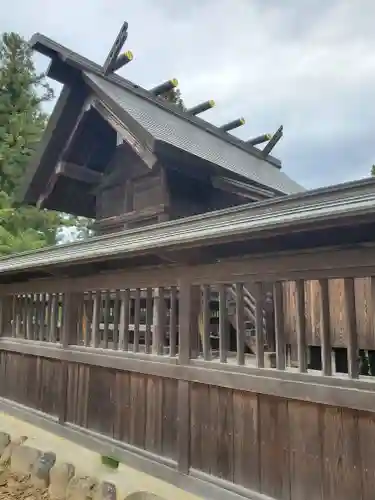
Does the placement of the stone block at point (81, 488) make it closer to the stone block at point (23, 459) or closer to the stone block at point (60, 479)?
the stone block at point (60, 479)

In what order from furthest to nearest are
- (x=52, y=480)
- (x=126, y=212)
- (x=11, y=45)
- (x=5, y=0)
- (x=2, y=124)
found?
(x=11, y=45), (x=2, y=124), (x=5, y=0), (x=126, y=212), (x=52, y=480)

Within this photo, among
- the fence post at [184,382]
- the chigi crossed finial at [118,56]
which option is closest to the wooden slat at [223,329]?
the fence post at [184,382]

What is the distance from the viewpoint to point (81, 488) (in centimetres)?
380

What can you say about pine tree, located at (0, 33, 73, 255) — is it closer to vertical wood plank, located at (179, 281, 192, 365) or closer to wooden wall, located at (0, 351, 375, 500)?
wooden wall, located at (0, 351, 375, 500)

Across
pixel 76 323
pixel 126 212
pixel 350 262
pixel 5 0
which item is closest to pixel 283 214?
pixel 350 262

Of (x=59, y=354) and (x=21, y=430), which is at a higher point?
(x=59, y=354)

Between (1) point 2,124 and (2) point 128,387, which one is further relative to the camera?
(1) point 2,124

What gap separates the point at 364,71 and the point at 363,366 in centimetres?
1392

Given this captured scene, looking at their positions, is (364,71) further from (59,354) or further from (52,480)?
(52,480)

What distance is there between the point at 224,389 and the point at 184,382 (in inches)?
17.2

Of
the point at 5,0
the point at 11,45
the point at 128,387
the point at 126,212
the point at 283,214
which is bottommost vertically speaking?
the point at 128,387

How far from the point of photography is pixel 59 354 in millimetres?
5199

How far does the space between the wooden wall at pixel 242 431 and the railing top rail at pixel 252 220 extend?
1284mm

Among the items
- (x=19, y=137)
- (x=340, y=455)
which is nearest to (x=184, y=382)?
(x=340, y=455)
